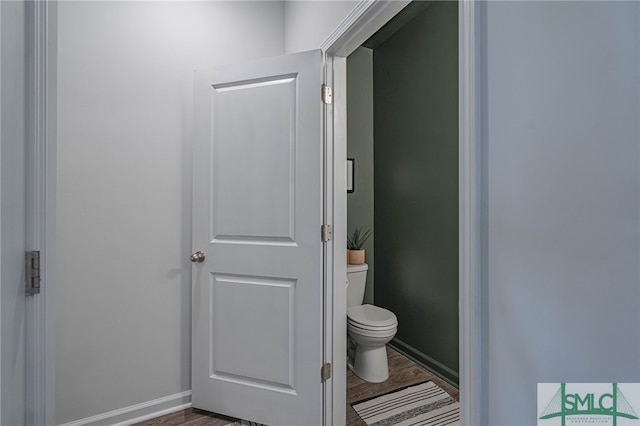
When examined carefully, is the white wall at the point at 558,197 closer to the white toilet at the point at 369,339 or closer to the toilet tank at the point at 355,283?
the white toilet at the point at 369,339

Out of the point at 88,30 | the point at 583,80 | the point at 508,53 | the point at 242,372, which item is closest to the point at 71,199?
the point at 88,30

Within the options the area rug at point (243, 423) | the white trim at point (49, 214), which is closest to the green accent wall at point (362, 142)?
the area rug at point (243, 423)

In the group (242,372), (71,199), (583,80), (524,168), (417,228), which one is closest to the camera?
(583,80)

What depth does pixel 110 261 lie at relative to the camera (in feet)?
5.74

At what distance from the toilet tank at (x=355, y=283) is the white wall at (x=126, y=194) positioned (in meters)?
1.19

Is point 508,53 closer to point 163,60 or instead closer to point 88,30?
point 163,60

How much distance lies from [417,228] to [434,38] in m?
1.40

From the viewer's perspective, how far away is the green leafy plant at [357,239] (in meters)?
2.90

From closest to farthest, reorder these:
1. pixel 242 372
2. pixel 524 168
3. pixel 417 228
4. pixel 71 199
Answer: pixel 524 168 < pixel 71 199 < pixel 242 372 < pixel 417 228

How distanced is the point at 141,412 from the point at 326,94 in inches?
79.1

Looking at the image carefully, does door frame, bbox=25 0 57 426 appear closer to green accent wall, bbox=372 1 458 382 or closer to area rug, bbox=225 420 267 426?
area rug, bbox=225 420 267 426

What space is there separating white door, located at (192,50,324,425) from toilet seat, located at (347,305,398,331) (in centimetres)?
61

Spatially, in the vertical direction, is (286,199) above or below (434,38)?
below

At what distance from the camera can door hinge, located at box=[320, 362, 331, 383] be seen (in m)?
1.63
